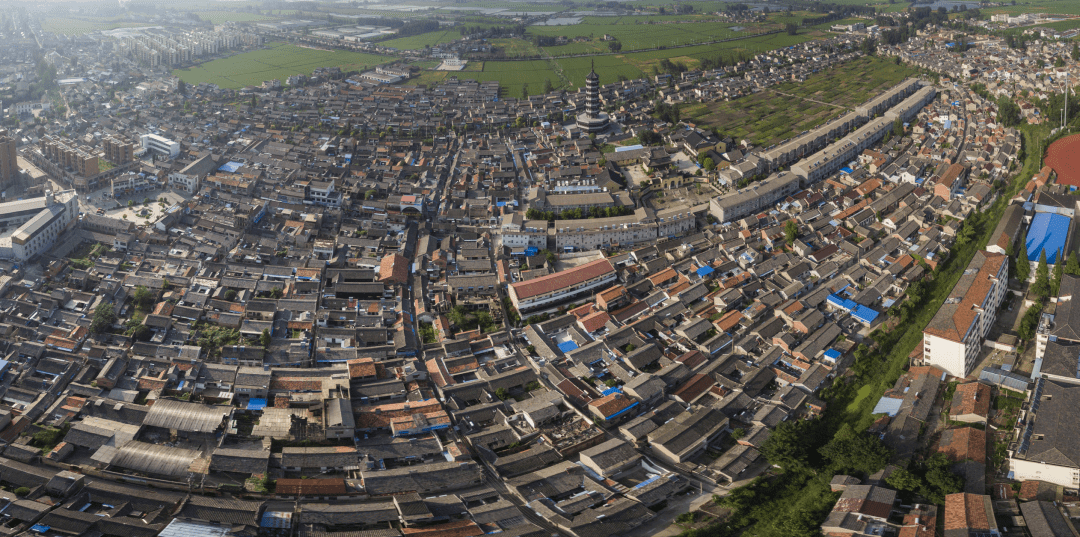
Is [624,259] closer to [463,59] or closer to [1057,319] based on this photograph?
[1057,319]

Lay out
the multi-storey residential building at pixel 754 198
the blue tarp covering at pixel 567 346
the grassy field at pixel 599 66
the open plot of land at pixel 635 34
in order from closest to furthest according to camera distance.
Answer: the blue tarp covering at pixel 567 346
the multi-storey residential building at pixel 754 198
the grassy field at pixel 599 66
the open plot of land at pixel 635 34

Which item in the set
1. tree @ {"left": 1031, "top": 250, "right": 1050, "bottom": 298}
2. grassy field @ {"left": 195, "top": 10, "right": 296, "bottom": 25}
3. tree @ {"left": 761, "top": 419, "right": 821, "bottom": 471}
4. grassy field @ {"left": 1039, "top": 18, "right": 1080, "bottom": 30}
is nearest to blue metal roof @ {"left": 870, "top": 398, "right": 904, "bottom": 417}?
tree @ {"left": 761, "top": 419, "right": 821, "bottom": 471}

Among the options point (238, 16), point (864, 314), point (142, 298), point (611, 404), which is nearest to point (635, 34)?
point (238, 16)

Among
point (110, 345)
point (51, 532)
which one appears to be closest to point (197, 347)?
point (110, 345)

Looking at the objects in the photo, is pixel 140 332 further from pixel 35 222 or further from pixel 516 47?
pixel 516 47

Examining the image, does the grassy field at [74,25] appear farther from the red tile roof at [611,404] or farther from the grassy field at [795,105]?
the red tile roof at [611,404]

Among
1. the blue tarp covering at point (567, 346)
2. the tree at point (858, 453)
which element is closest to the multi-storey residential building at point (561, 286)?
the blue tarp covering at point (567, 346)
